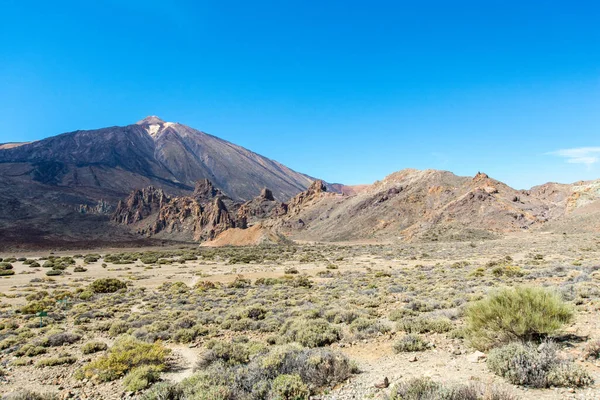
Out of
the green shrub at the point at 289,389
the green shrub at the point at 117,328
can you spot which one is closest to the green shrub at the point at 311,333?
the green shrub at the point at 289,389

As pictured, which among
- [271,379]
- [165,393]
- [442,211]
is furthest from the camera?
[442,211]

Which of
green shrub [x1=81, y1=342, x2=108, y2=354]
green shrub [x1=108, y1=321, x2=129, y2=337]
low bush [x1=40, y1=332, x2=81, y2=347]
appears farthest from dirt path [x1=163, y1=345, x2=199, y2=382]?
low bush [x1=40, y1=332, x2=81, y2=347]

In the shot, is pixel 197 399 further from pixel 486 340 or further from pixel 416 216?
pixel 416 216

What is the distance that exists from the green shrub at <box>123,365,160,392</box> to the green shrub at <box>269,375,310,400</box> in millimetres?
3421

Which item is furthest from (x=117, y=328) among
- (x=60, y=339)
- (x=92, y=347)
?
(x=92, y=347)

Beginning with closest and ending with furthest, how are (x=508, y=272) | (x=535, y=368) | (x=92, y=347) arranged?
(x=535, y=368) < (x=92, y=347) < (x=508, y=272)

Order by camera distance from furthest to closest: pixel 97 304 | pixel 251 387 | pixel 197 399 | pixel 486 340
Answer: pixel 97 304
pixel 486 340
pixel 251 387
pixel 197 399

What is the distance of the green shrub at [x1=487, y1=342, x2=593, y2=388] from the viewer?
16.9 ft

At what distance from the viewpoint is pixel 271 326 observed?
11.8m

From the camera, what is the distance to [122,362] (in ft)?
28.0

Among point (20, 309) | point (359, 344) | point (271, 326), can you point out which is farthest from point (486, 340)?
point (20, 309)

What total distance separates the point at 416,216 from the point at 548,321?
94.6 metres

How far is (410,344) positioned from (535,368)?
322 cm

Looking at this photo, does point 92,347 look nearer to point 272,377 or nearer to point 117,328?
point 117,328
